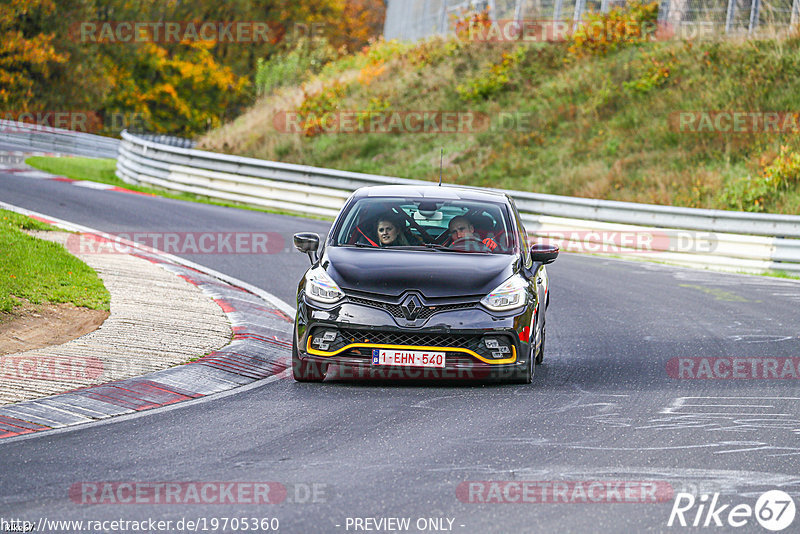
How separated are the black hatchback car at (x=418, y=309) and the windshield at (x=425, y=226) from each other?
0.02 meters

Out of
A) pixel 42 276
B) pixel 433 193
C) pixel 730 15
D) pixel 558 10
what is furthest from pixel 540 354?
pixel 558 10

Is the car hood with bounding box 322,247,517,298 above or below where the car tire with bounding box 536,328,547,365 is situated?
above

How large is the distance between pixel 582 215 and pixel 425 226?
1153cm

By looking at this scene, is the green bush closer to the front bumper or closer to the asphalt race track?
the asphalt race track

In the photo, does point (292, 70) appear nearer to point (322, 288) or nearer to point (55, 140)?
point (55, 140)

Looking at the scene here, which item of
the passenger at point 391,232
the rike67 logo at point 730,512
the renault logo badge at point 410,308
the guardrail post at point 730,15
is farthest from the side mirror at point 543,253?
the guardrail post at point 730,15

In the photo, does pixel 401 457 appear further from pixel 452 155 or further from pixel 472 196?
pixel 452 155

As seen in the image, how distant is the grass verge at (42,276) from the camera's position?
1145 centimetres

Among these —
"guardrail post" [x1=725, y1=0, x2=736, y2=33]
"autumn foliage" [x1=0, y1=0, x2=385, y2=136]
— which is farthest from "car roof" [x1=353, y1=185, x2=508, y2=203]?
"autumn foliage" [x1=0, y1=0, x2=385, y2=136]

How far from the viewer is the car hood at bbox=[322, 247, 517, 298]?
8.85m

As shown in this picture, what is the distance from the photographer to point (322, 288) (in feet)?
29.6

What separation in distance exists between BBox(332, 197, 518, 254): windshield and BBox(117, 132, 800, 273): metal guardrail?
9815mm

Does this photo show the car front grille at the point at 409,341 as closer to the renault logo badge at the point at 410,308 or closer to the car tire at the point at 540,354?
the renault logo badge at the point at 410,308

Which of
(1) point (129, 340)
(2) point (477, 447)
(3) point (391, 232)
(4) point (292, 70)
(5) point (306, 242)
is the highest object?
(4) point (292, 70)
